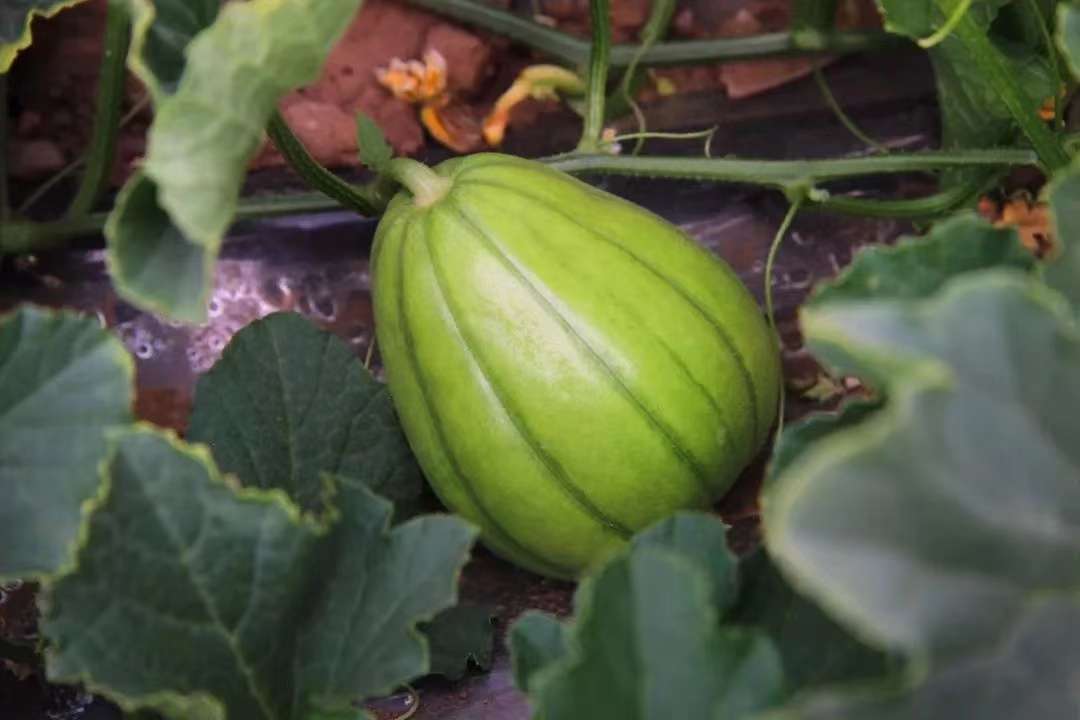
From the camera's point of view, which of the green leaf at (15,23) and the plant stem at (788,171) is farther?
the plant stem at (788,171)

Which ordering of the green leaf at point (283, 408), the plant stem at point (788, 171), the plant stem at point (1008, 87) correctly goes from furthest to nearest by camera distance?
1. the plant stem at point (788, 171)
2. the green leaf at point (283, 408)
3. the plant stem at point (1008, 87)

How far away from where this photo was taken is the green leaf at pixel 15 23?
41.1 inches

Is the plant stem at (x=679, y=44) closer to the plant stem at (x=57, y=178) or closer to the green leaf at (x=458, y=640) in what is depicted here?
the plant stem at (x=57, y=178)

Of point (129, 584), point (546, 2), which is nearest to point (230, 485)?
point (129, 584)

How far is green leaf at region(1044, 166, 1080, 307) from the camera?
740mm

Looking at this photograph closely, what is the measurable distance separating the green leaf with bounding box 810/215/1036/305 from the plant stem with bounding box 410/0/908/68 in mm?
618

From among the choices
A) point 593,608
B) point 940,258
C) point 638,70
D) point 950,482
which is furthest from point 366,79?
point 950,482

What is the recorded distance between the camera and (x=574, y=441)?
105 centimetres

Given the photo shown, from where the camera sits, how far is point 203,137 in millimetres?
755

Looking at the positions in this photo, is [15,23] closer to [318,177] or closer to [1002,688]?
[318,177]

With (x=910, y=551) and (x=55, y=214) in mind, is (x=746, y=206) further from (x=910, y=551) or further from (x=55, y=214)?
A: (x=910, y=551)

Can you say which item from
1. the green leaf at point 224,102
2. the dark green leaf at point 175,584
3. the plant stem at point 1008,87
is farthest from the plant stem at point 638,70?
the dark green leaf at point 175,584

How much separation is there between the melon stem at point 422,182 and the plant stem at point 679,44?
375mm

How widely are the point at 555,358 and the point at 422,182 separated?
0.64 ft
